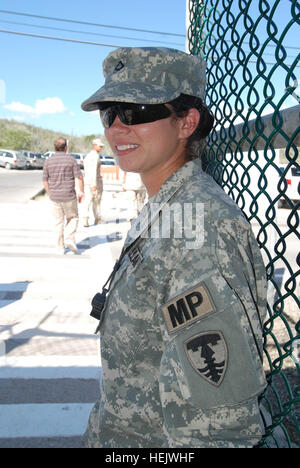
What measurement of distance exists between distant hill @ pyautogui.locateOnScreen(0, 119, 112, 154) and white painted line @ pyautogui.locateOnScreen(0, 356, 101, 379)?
4551cm

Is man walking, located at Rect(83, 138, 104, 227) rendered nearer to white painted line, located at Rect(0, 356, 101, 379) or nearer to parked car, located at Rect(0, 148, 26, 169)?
white painted line, located at Rect(0, 356, 101, 379)

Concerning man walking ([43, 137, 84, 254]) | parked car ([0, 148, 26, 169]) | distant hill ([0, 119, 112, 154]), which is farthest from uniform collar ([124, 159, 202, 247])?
distant hill ([0, 119, 112, 154])

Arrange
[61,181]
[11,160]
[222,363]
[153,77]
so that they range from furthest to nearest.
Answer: [11,160], [61,181], [153,77], [222,363]

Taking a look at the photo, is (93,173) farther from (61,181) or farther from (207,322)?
(207,322)

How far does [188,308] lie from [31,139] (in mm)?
72385

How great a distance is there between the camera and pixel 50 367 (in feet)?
11.7

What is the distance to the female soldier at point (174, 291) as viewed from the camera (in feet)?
2.91

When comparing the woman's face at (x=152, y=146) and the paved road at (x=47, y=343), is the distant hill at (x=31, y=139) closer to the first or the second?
the paved road at (x=47, y=343)

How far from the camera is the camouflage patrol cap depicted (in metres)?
1.19

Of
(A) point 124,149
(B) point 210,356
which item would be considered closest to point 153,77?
(A) point 124,149

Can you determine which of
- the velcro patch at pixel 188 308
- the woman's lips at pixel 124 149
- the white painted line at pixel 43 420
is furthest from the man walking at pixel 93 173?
the velcro patch at pixel 188 308

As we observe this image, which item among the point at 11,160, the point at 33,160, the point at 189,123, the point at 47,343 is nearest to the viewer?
the point at 189,123
